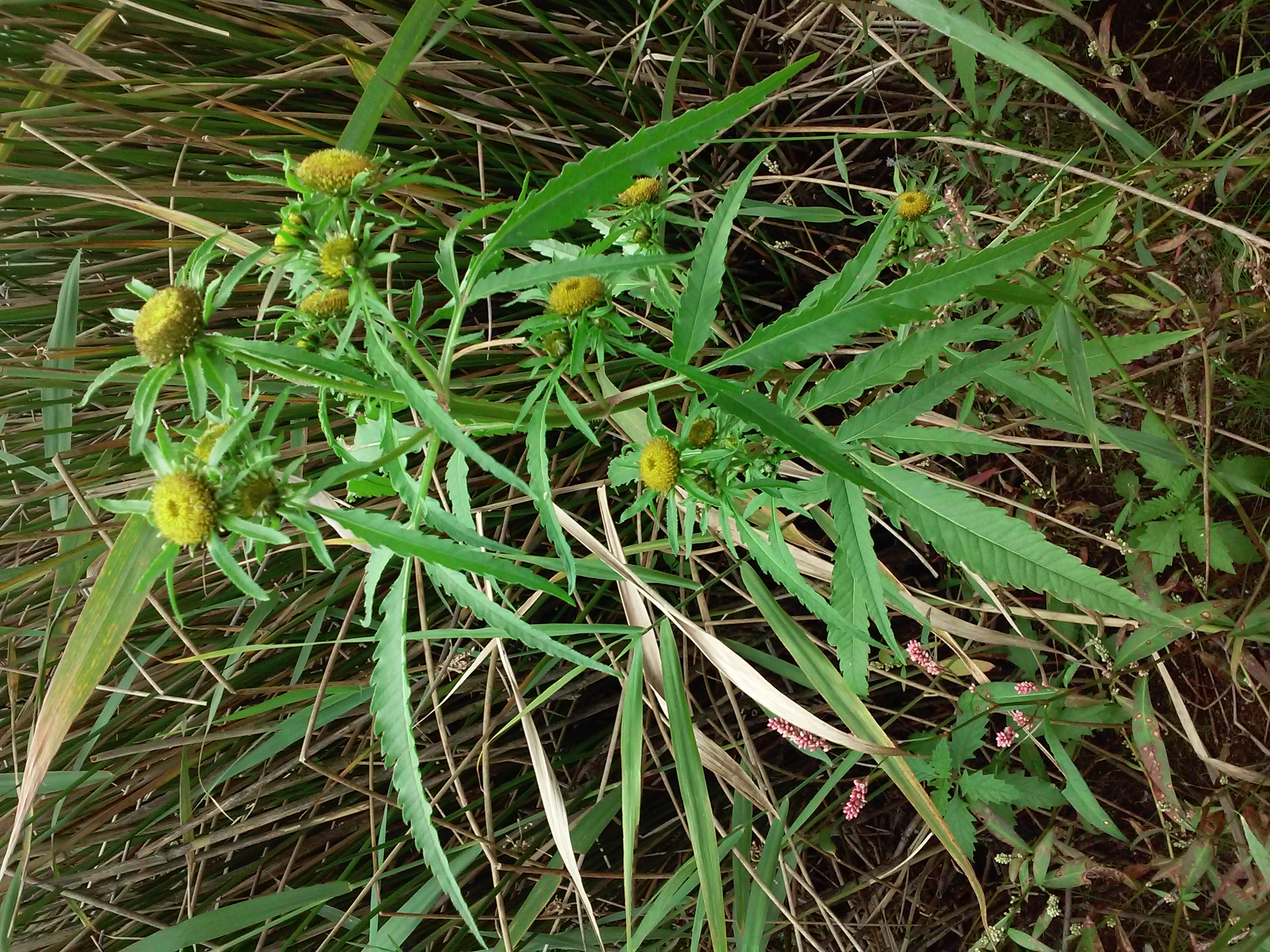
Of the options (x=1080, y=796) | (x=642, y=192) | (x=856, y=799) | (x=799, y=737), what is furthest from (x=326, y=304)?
(x=1080, y=796)

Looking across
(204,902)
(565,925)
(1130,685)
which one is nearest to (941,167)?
(1130,685)

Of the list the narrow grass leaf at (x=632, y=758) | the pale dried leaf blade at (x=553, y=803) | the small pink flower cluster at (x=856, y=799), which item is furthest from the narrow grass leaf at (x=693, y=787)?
the small pink flower cluster at (x=856, y=799)

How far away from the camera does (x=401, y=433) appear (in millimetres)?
987

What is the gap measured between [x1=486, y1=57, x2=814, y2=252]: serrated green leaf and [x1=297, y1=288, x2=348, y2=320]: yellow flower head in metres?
0.19

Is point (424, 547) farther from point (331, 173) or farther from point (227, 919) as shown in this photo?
point (227, 919)

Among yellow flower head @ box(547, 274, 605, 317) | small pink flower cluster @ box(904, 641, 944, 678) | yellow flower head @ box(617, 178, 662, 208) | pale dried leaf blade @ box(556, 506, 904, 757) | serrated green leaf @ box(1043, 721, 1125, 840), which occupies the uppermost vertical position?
yellow flower head @ box(617, 178, 662, 208)

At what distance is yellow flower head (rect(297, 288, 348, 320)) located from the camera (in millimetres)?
821

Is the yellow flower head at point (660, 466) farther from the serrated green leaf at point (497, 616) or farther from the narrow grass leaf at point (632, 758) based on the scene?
the narrow grass leaf at point (632, 758)

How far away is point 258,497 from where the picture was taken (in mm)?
721

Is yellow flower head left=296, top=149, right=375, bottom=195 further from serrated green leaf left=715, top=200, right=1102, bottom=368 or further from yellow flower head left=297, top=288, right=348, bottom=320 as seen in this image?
serrated green leaf left=715, top=200, right=1102, bottom=368

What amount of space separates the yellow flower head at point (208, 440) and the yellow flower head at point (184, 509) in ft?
0.08

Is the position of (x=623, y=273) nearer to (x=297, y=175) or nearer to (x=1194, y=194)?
(x=297, y=175)

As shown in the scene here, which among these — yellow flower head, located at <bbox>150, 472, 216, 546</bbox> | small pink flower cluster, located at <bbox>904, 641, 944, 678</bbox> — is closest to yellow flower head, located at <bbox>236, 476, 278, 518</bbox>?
yellow flower head, located at <bbox>150, 472, 216, 546</bbox>

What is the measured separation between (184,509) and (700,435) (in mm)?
504
